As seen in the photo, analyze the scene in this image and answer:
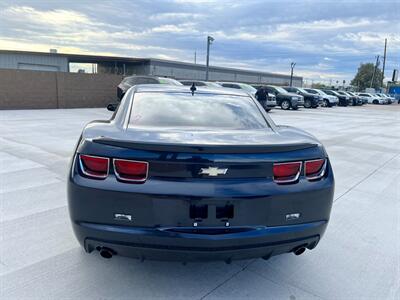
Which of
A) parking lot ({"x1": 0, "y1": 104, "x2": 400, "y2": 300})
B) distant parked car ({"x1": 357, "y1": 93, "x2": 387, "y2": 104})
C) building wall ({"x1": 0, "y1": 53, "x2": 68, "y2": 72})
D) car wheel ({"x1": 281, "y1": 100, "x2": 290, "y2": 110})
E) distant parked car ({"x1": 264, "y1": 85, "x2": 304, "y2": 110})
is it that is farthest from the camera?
distant parked car ({"x1": 357, "y1": 93, "x2": 387, "y2": 104})

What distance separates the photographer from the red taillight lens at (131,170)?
2166 mm

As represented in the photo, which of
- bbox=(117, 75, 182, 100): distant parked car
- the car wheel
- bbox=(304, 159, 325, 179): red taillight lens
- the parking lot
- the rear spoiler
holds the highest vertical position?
bbox=(117, 75, 182, 100): distant parked car

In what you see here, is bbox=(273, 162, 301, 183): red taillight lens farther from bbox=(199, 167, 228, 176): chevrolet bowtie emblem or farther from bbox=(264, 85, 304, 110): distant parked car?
bbox=(264, 85, 304, 110): distant parked car

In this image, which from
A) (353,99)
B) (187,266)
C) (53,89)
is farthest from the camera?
(353,99)

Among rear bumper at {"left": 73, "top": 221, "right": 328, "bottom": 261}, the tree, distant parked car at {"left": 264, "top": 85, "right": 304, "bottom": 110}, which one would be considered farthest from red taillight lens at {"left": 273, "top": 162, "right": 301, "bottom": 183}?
the tree

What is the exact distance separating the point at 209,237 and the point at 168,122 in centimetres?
114

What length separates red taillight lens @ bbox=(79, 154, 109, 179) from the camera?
221cm

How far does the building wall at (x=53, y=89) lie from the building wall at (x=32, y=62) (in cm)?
1841

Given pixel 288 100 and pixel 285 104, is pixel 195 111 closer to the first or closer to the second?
pixel 288 100

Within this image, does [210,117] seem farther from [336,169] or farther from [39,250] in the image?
[336,169]

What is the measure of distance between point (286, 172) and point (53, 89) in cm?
1718

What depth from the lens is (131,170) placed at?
218 centimetres

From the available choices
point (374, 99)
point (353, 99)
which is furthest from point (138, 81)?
point (374, 99)

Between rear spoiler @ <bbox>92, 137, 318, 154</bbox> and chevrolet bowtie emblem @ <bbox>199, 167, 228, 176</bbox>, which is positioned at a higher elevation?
rear spoiler @ <bbox>92, 137, 318, 154</bbox>
